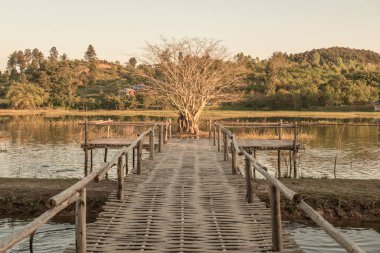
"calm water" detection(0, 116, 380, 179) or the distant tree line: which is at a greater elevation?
the distant tree line

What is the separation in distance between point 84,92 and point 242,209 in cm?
11170

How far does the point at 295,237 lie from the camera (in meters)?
13.1

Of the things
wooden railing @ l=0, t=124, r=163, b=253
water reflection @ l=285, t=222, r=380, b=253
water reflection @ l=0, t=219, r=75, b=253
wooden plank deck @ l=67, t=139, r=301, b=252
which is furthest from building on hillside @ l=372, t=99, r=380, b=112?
wooden railing @ l=0, t=124, r=163, b=253

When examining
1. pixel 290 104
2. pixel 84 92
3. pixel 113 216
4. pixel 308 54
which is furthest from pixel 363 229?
pixel 308 54

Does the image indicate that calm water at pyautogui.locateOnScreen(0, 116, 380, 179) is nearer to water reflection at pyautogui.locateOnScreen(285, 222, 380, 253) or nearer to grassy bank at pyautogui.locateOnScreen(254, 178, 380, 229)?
grassy bank at pyautogui.locateOnScreen(254, 178, 380, 229)

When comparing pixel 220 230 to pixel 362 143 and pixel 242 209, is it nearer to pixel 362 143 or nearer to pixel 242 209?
pixel 242 209

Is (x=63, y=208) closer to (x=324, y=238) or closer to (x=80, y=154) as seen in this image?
(x=324, y=238)

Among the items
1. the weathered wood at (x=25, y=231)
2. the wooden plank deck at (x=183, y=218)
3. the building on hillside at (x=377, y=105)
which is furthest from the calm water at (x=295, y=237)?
the building on hillside at (x=377, y=105)

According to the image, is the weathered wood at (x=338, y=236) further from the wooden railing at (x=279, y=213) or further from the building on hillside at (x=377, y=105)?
the building on hillside at (x=377, y=105)

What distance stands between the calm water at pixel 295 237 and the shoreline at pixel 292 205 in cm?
49

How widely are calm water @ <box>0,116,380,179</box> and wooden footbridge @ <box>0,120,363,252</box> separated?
11.2 metres

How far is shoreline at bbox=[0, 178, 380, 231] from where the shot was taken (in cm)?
1442

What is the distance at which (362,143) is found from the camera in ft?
122

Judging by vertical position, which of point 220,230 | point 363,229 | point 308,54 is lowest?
point 363,229
